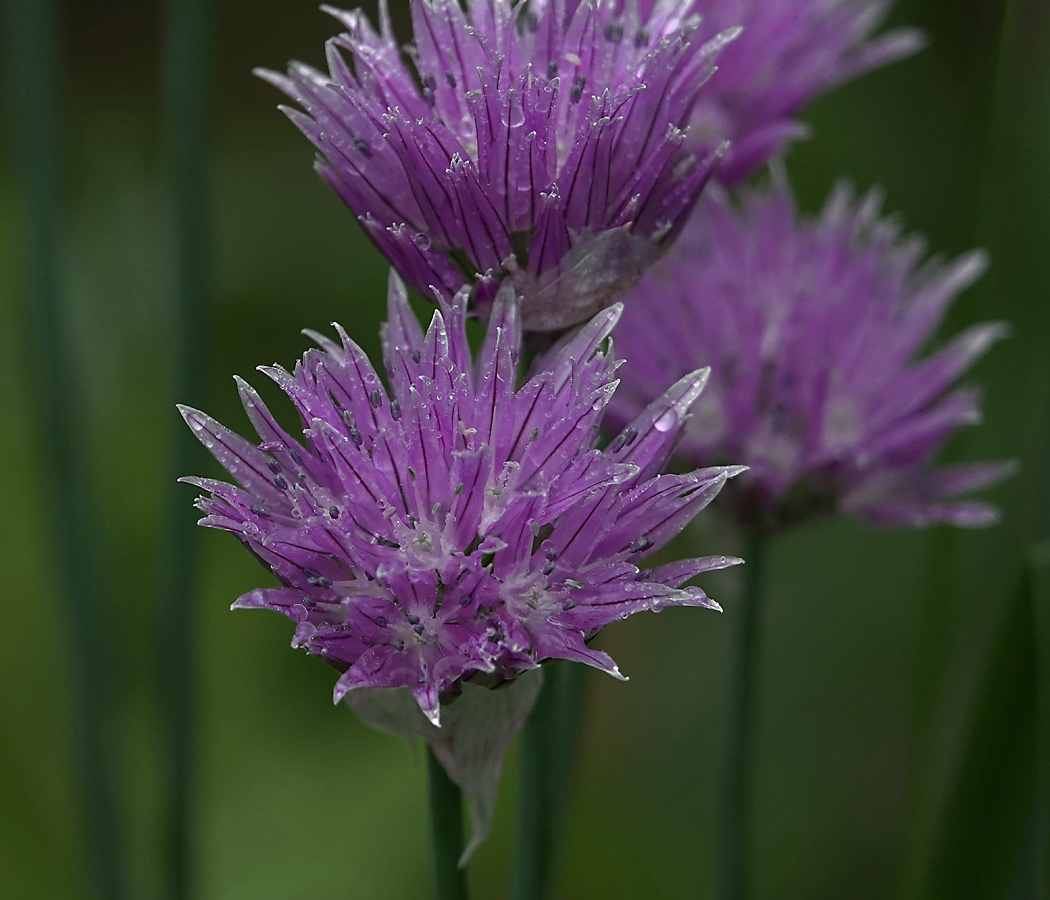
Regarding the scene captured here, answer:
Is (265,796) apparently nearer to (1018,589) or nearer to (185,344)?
(185,344)

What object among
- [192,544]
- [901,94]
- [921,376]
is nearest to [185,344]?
[192,544]

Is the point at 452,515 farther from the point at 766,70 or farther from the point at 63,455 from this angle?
the point at 63,455

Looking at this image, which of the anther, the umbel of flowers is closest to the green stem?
the umbel of flowers

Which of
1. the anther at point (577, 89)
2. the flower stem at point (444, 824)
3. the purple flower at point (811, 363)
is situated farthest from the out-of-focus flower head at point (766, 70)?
the flower stem at point (444, 824)

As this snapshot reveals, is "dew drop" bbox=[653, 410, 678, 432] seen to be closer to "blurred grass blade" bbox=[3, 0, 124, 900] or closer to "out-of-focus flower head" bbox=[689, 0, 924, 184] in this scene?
"out-of-focus flower head" bbox=[689, 0, 924, 184]

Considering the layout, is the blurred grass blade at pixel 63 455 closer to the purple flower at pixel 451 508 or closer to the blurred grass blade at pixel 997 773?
the purple flower at pixel 451 508

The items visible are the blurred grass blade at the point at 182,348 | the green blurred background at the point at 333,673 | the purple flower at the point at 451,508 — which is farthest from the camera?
the green blurred background at the point at 333,673
